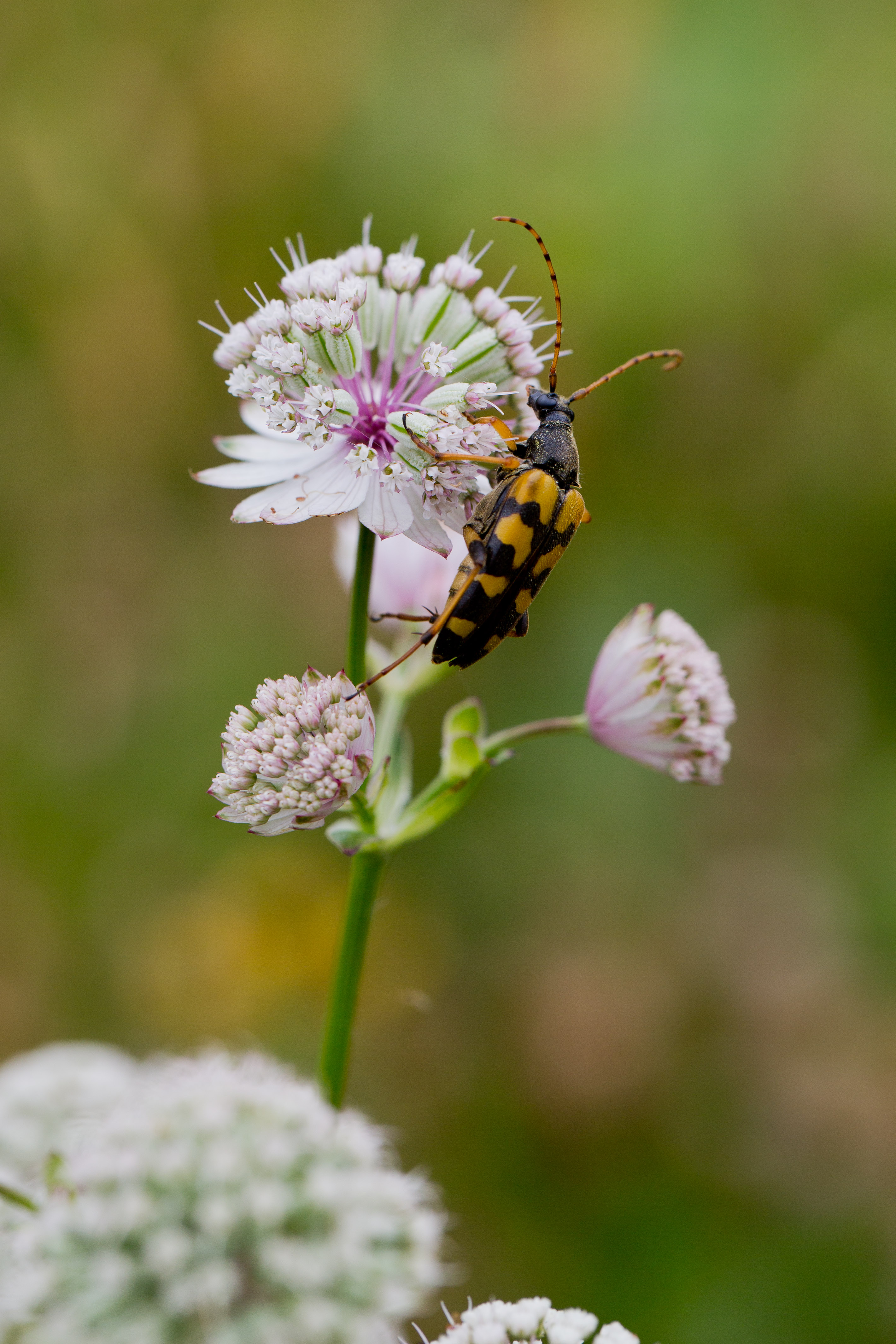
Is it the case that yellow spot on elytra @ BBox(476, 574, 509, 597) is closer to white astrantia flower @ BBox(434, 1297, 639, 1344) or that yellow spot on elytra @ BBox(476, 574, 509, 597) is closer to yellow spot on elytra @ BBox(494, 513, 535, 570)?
yellow spot on elytra @ BBox(494, 513, 535, 570)

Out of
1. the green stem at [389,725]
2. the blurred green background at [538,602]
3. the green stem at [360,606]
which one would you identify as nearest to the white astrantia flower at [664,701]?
the green stem at [389,725]

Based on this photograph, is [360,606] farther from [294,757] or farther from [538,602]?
[538,602]

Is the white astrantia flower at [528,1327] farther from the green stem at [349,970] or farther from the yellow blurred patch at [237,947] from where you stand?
the yellow blurred patch at [237,947]

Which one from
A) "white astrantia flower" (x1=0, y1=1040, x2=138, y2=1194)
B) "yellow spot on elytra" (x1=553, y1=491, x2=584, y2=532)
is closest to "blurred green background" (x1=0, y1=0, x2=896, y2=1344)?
"white astrantia flower" (x1=0, y1=1040, x2=138, y2=1194)

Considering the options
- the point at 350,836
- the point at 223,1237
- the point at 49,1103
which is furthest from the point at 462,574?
the point at 49,1103

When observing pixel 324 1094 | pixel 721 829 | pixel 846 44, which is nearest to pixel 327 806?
pixel 324 1094
